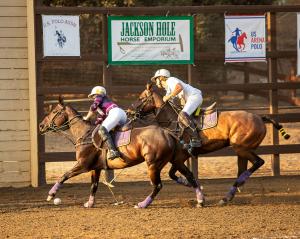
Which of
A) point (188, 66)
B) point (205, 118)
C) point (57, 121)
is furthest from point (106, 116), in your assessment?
point (188, 66)

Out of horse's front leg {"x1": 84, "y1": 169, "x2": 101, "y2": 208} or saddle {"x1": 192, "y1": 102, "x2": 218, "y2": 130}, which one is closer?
horse's front leg {"x1": 84, "y1": 169, "x2": 101, "y2": 208}

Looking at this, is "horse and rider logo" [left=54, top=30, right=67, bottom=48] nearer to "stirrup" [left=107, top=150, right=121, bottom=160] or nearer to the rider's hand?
the rider's hand

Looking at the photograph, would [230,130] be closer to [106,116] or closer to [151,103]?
[151,103]

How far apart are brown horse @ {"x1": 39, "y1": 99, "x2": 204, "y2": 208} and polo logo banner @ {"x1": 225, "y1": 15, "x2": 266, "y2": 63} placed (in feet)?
12.4

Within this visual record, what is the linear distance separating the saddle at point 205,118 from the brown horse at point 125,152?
0.65 metres

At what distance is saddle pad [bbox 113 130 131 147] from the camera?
13.2 metres

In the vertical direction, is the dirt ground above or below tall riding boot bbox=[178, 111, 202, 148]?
below

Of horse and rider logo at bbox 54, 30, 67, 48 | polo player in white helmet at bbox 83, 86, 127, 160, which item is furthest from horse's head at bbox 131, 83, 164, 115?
horse and rider logo at bbox 54, 30, 67, 48

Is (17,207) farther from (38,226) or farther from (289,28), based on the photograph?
(289,28)

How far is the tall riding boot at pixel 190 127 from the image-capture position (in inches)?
543

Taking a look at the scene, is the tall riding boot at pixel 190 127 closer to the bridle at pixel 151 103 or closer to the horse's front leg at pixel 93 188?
the bridle at pixel 151 103

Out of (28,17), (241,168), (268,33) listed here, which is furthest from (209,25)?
(241,168)

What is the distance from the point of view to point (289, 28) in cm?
3569

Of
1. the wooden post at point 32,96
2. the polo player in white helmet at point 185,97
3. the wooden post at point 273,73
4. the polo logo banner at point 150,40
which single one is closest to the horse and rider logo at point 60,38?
the wooden post at point 32,96
